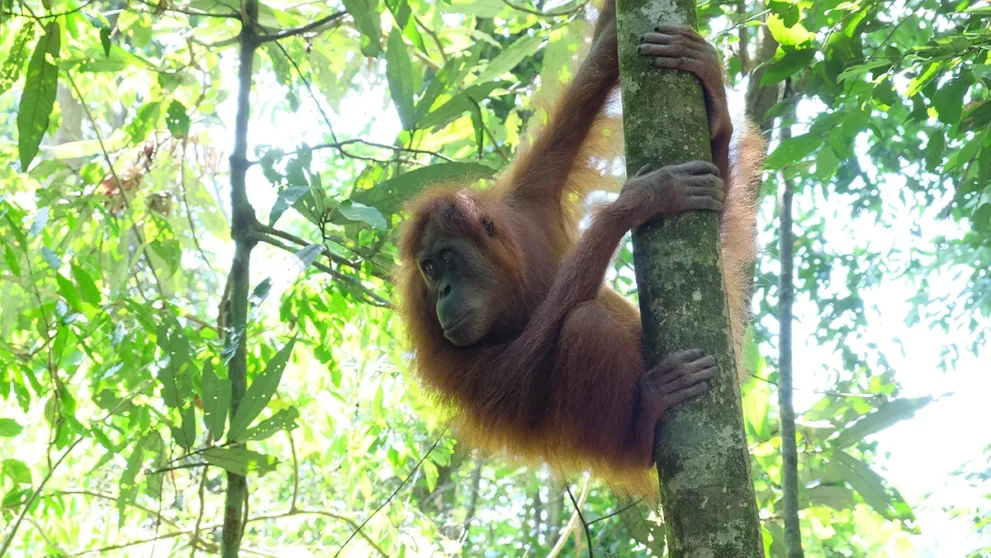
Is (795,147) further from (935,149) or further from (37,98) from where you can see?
(37,98)

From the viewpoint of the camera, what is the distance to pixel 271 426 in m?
2.68

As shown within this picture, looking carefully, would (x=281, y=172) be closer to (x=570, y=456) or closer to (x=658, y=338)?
(x=570, y=456)

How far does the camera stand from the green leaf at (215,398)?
102 inches

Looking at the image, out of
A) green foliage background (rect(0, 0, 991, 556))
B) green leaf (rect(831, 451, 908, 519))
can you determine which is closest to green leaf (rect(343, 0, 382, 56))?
green foliage background (rect(0, 0, 991, 556))

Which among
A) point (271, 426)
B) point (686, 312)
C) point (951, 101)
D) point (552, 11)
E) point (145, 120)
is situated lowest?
point (686, 312)

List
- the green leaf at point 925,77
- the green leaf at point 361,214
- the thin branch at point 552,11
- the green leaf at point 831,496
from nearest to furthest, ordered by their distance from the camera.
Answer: the green leaf at point 361,214 < the green leaf at point 925,77 < the thin branch at point 552,11 < the green leaf at point 831,496

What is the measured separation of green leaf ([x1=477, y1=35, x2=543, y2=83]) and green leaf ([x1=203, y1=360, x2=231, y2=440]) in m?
1.50

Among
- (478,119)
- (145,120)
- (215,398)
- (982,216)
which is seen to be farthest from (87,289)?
(982,216)

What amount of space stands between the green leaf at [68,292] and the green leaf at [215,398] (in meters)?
0.49

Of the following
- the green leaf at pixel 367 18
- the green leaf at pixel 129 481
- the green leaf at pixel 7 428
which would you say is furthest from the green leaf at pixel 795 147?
the green leaf at pixel 7 428

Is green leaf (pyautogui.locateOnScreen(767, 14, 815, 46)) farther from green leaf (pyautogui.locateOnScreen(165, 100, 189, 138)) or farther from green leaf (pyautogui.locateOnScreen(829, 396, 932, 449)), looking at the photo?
green leaf (pyautogui.locateOnScreen(165, 100, 189, 138))

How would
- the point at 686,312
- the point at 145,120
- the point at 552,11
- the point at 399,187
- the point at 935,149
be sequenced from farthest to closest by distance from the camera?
the point at 145,120, the point at 552,11, the point at 399,187, the point at 935,149, the point at 686,312

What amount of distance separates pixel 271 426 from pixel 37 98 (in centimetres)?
128

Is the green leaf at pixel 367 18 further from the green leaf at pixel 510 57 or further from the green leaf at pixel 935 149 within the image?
the green leaf at pixel 935 149
